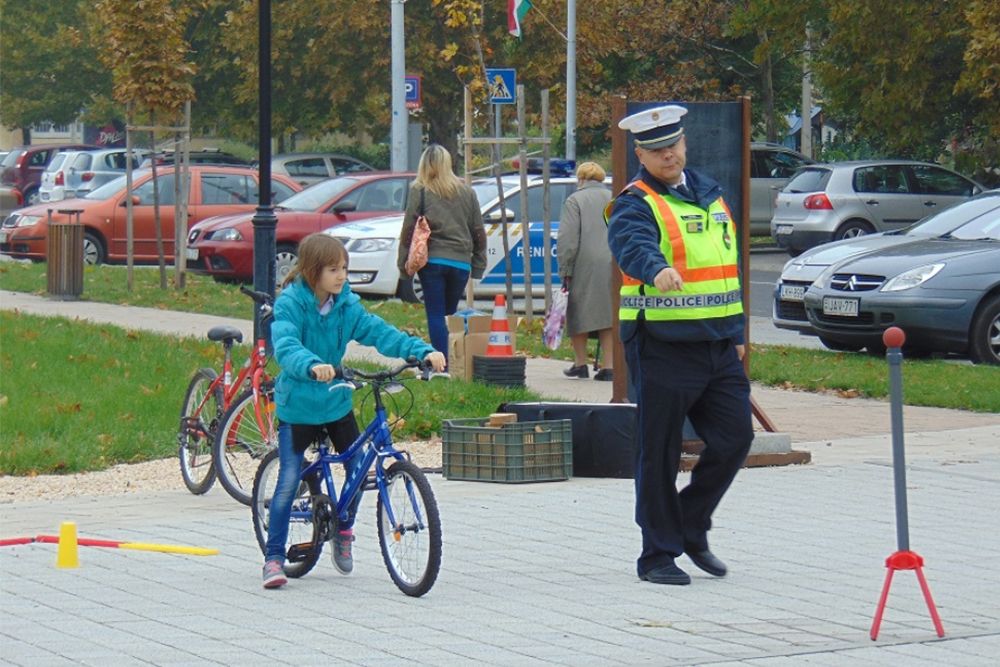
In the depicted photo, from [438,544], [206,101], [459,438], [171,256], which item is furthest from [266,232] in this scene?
[206,101]

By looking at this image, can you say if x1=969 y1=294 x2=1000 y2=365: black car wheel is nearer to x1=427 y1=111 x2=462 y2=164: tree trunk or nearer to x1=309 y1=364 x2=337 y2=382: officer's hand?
x1=309 y1=364 x2=337 y2=382: officer's hand

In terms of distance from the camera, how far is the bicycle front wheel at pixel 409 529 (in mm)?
6977

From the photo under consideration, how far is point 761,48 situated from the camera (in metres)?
37.0

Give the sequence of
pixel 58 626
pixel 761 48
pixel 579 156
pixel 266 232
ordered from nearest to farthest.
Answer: pixel 58 626, pixel 266 232, pixel 761 48, pixel 579 156

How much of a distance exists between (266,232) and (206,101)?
37.4 metres

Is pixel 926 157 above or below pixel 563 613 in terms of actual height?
above

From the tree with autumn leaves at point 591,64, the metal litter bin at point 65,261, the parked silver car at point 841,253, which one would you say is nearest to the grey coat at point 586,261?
the parked silver car at point 841,253

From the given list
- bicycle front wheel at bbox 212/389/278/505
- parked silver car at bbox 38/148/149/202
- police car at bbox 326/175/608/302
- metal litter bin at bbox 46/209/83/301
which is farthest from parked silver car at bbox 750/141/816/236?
bicycle front wheel at bbox 212/389/278/505

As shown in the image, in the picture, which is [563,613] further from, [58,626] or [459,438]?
[459,438]

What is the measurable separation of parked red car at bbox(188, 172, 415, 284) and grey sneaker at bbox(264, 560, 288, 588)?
15.8 metres

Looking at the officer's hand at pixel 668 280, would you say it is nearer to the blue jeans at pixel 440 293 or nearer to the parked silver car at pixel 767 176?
the blue jeans at pixel 440 293

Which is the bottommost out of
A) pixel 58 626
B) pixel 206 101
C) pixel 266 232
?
pixel 58 626

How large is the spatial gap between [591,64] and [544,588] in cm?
3647

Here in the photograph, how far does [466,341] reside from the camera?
1348 cm
